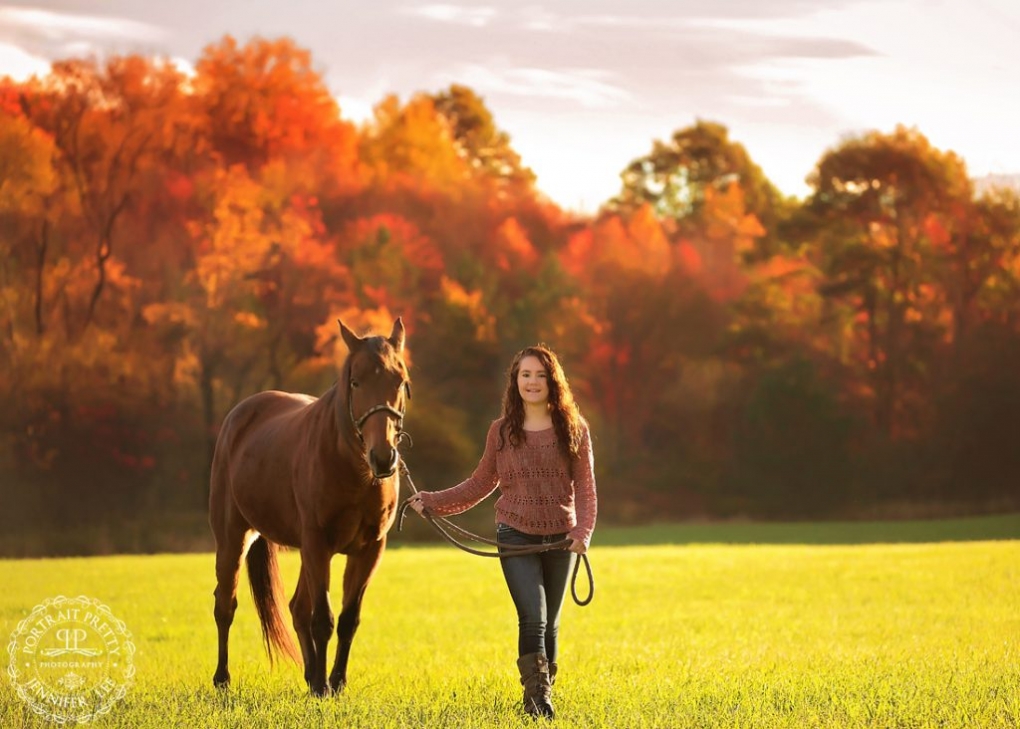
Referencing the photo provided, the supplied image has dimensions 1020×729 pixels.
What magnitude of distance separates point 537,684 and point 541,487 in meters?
1.05

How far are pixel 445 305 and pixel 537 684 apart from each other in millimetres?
36119

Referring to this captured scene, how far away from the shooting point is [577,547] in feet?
23.1

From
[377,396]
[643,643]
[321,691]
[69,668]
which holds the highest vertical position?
[377,396]

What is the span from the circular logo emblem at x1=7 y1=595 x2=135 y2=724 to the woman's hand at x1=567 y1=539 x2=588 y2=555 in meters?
2.98

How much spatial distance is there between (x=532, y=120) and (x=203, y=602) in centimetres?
3990

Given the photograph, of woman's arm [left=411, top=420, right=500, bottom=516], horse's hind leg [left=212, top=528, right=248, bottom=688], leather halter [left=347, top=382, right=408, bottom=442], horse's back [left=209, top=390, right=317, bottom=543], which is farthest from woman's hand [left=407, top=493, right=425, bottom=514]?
horse's hind leg [left=212, top=528, right=248, bottom=688]

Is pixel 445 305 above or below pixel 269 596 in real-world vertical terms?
above

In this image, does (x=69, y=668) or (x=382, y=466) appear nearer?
(x=382, y=466)

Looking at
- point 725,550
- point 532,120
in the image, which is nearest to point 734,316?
point 532,120

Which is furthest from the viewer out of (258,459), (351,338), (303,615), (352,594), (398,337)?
(258,459)

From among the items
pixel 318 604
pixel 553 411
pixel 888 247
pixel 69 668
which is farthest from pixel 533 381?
pixel 888 247

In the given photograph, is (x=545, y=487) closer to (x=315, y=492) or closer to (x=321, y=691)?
(x=315, y=492)

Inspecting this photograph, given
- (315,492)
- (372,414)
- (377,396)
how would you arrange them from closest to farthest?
(372,414)
(377,396)
(315,492)

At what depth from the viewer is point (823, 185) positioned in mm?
46969
